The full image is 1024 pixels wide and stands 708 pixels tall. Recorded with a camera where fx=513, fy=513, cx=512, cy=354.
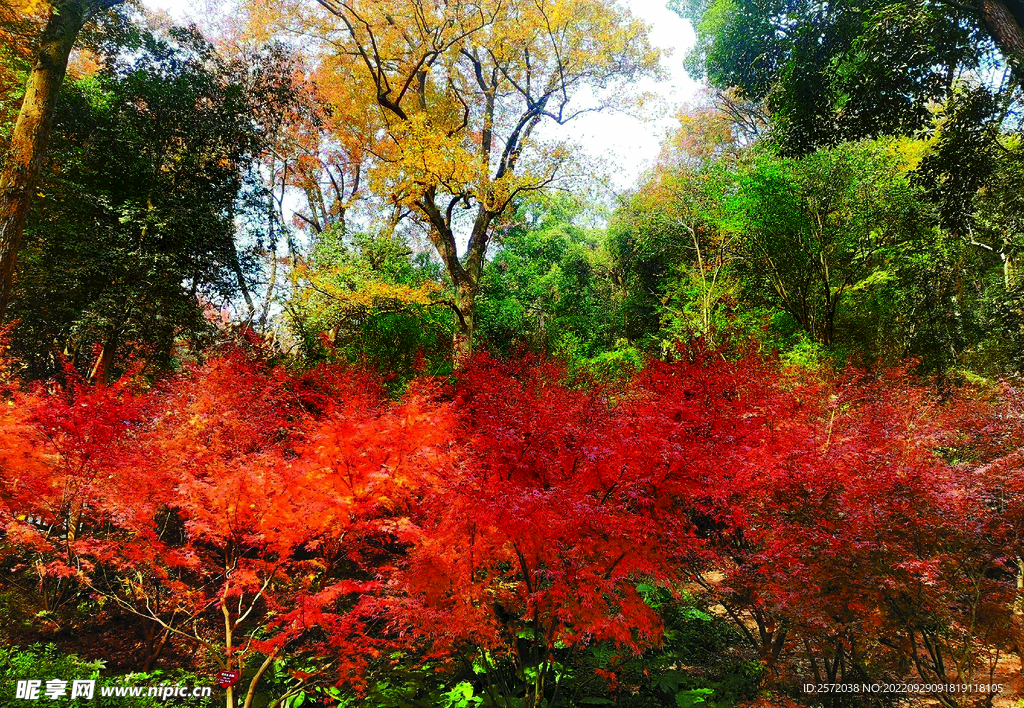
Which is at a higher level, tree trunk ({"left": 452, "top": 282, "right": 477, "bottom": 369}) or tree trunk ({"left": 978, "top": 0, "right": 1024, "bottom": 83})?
tree trunk ({"left": 978, "top": 0, "right": 1024, "bottom": 83})

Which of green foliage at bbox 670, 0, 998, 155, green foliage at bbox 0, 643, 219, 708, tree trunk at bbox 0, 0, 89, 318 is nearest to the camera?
green foliage at bbox 0, 643, 219, 708

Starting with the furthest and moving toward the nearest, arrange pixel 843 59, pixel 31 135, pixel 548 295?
pixel 548 295, pixel 843 59, pixel 31 135

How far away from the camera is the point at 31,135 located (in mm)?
5617

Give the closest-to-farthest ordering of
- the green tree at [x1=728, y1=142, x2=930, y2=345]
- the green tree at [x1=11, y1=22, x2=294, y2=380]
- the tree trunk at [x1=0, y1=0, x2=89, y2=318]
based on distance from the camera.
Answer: the tree trunk at [x1=0, y1=0, x2=89, y2=318]
the green tree at [x1=11, y1=22, x2=294, y2=380]
the green tree at [x1=728, y1=142, x2=930, y2=345]

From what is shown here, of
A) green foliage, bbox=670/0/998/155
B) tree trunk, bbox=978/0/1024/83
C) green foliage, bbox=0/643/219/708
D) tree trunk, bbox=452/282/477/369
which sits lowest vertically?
green foliage, bbox=0/643/219/708

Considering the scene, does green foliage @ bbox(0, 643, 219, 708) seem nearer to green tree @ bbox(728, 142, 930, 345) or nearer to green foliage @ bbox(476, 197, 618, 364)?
green foliage @ bbox(476, 197, 618, 364)

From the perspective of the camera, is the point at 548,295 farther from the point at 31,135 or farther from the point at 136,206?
the point at 31,135

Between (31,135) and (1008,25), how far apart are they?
10841 millimetres

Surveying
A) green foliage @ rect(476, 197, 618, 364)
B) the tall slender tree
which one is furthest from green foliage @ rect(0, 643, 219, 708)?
green foliage @ rect(476, 197, 618, 364)

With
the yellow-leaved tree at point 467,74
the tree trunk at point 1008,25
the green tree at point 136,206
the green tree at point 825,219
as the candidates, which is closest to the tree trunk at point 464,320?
the yellow-leaved tree at point 467,74

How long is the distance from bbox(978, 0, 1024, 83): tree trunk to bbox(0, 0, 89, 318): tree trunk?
→ 10.2m

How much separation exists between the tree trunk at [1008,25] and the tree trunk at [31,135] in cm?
1025

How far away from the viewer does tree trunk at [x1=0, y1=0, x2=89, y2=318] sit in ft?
18.2

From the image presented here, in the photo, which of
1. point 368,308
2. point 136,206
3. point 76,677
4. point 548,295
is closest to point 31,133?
point 136,206
